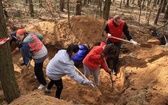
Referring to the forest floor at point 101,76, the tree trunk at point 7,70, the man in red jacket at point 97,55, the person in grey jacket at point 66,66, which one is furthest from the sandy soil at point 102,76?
the man in red jacket at point 97,55

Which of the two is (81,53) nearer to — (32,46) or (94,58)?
(94,58)

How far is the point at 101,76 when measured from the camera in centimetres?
694

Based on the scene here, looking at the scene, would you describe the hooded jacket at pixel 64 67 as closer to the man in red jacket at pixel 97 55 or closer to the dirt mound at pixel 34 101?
the dirt mound at pixel 34 101

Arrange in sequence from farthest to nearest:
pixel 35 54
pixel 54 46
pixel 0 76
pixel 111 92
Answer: pixel 54 46 → pixel 111 92 → pixel 35 54 → pixel 0 76

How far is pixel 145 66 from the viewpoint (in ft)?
20.6

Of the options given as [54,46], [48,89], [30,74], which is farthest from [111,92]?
[54,46]

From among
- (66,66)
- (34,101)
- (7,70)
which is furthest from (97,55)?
(7,70)

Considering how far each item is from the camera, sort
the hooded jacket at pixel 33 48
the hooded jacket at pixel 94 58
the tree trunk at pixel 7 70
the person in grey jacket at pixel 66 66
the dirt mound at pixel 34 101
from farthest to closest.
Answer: the hooded jacket at pixel 94 58 → the hooded jacket at pixel 33 48 → the person in grey jacket at pixel 66 66 → the dirt mound at pixel 34 101 → the tree trunk at pixel 7 70

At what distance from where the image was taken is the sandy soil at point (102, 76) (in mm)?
4402

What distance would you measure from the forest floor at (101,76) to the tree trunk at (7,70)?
0.63 feet

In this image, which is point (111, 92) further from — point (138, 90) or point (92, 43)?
point (92, 43)

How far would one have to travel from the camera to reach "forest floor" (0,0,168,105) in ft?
14.4

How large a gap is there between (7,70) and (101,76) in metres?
4.15

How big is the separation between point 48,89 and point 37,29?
13.1 ft
